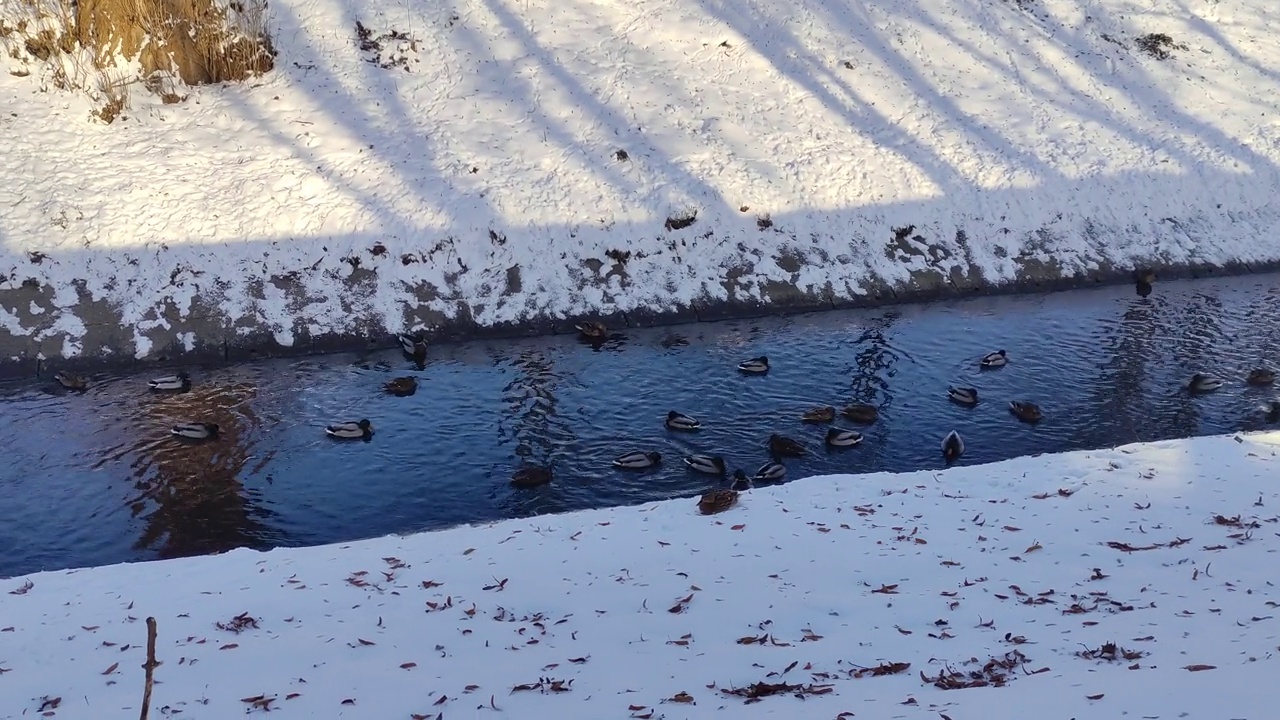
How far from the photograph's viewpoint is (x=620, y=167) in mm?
26438

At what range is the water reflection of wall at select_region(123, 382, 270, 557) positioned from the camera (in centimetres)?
1394

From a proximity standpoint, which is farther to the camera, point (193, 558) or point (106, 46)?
point (106, 46)

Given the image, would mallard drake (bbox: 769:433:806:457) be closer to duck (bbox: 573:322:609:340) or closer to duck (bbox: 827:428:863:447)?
duck (bbox: 827:428:863:447)

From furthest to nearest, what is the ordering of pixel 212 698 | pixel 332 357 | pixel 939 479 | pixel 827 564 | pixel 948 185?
pixel 948 185 → pixel 332 357 → pixel 939 479 → pixel 827 564 → pixel 212 698

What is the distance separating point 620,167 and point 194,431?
1306 cm

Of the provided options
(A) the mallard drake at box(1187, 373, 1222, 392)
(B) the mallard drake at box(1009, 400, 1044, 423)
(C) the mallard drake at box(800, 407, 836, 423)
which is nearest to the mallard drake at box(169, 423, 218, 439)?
(C) the mallard drake at box(800, 407, 836, 423)

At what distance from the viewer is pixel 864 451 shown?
1634cm

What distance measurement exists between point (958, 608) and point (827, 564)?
164cm

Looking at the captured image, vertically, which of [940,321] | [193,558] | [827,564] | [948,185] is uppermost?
[948,185]

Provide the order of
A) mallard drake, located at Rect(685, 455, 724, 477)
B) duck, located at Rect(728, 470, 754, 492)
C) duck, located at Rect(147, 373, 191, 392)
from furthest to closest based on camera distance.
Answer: duck, located at Rect(147, 373, 191, 392) < mallard drake, located at Rect(685, 455, 724, 477) < duck, located at Rect(728, 470, 754, 492)

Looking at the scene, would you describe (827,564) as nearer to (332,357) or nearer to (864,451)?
(864,451)

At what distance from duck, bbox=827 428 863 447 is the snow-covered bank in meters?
7.54

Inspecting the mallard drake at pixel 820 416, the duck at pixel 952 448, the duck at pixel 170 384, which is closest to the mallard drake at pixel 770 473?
the mallard drake at pixel 820 416

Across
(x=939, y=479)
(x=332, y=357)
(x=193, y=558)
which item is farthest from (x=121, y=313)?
(x=939, y=479)
